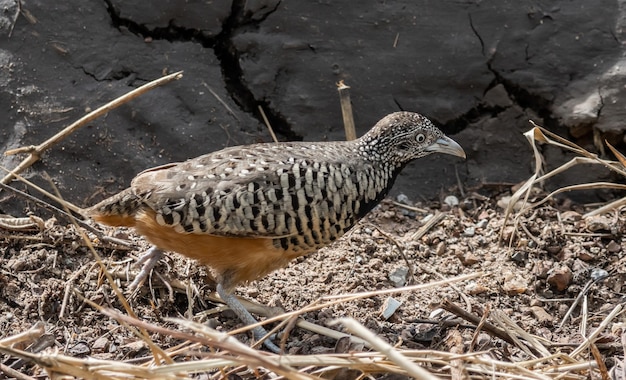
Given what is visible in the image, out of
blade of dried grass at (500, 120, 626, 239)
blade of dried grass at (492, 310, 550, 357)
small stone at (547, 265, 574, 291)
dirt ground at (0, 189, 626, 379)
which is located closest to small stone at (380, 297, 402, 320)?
dirt ground at (0, 189, 626, 379)

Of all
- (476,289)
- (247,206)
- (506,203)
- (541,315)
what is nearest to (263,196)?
(247,206)

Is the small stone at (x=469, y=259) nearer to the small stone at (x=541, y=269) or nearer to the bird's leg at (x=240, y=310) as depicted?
the small stone at (x=541, y=269)

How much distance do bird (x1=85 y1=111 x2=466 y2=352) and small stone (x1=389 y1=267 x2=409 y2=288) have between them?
52 centimetres

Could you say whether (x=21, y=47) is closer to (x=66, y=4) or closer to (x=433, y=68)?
(x=66, y=4)

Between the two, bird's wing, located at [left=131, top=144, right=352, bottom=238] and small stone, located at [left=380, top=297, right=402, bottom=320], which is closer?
bird's wing, located at [left=131, top=144, right=352, bottom=238]

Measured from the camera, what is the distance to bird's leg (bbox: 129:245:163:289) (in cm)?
423

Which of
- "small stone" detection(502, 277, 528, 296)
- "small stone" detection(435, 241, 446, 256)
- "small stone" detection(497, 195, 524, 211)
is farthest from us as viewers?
"small stone" detection(497, 195, 524, 211)

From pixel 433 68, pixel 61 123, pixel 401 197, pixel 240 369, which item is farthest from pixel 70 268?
pixel 433 68

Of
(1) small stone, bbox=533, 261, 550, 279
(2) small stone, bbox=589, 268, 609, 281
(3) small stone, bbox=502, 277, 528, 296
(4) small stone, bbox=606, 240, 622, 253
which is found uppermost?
(1) small stone, bbox=533, 261, 550, 279

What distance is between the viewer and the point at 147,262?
4277 mm

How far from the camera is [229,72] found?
5.27 metres

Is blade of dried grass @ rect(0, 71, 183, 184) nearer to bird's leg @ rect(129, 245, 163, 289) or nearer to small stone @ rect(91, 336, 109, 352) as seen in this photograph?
bird's leg @ rect(129, 245, 163, 289)

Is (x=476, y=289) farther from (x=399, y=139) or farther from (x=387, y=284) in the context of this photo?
(x=399, y=139)

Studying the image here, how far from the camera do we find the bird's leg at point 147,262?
13.9 feet
